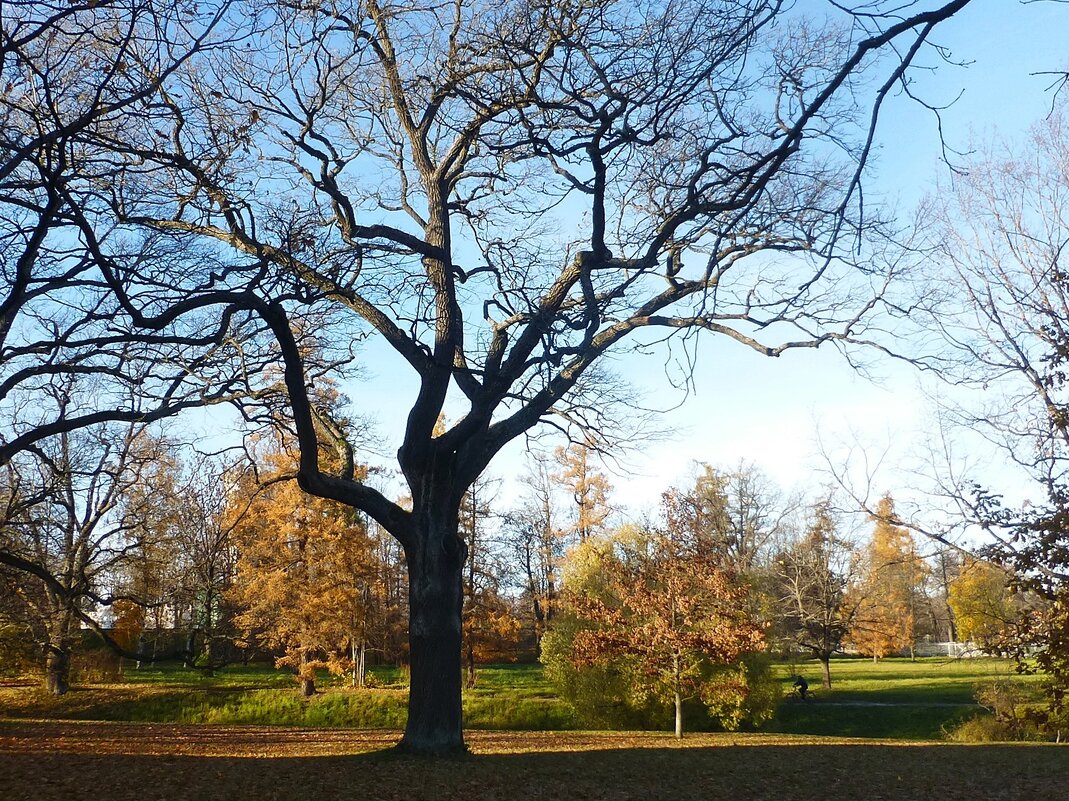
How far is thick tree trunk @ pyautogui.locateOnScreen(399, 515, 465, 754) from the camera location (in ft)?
31.1

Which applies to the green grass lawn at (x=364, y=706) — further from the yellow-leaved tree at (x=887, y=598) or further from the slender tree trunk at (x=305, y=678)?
the yellow-leaved tree at (x=887, y=598)

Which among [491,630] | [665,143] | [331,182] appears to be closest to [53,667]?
[491,630]

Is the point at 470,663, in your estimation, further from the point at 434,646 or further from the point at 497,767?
the point at 497,767

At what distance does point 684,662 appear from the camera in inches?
656

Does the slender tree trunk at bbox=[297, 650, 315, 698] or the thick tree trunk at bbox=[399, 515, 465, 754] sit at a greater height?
the thick tree trunk at bbox=[399, 515, 465, 754]

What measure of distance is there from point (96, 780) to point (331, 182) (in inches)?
274

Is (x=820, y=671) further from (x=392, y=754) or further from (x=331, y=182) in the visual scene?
(x=331, y=182)

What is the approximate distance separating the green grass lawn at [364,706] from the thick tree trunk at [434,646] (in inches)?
415

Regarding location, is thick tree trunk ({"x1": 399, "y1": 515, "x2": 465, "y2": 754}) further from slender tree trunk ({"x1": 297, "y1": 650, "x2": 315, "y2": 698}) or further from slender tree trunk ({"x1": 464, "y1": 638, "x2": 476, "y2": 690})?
slender tree trunk ({"x1": 464, "y1": 638, "x2": 476, "y2": 690})

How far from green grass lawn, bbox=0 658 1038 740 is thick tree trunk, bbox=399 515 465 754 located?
1055 cm

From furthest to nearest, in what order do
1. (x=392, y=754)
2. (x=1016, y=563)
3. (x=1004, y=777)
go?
(x=1016, y=563) < (x=392, y=754) < (x=1004, y=777)

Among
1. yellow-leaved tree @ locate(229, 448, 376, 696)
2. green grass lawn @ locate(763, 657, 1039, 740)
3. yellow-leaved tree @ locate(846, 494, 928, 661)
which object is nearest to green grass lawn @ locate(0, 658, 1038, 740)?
green grass lawn @ locate(763, 657, 1039, 740)

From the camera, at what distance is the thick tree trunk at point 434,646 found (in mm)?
9477

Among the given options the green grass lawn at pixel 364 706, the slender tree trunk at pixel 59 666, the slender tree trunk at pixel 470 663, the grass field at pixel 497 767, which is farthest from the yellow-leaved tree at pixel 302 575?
the grass field at pixel 497 767
